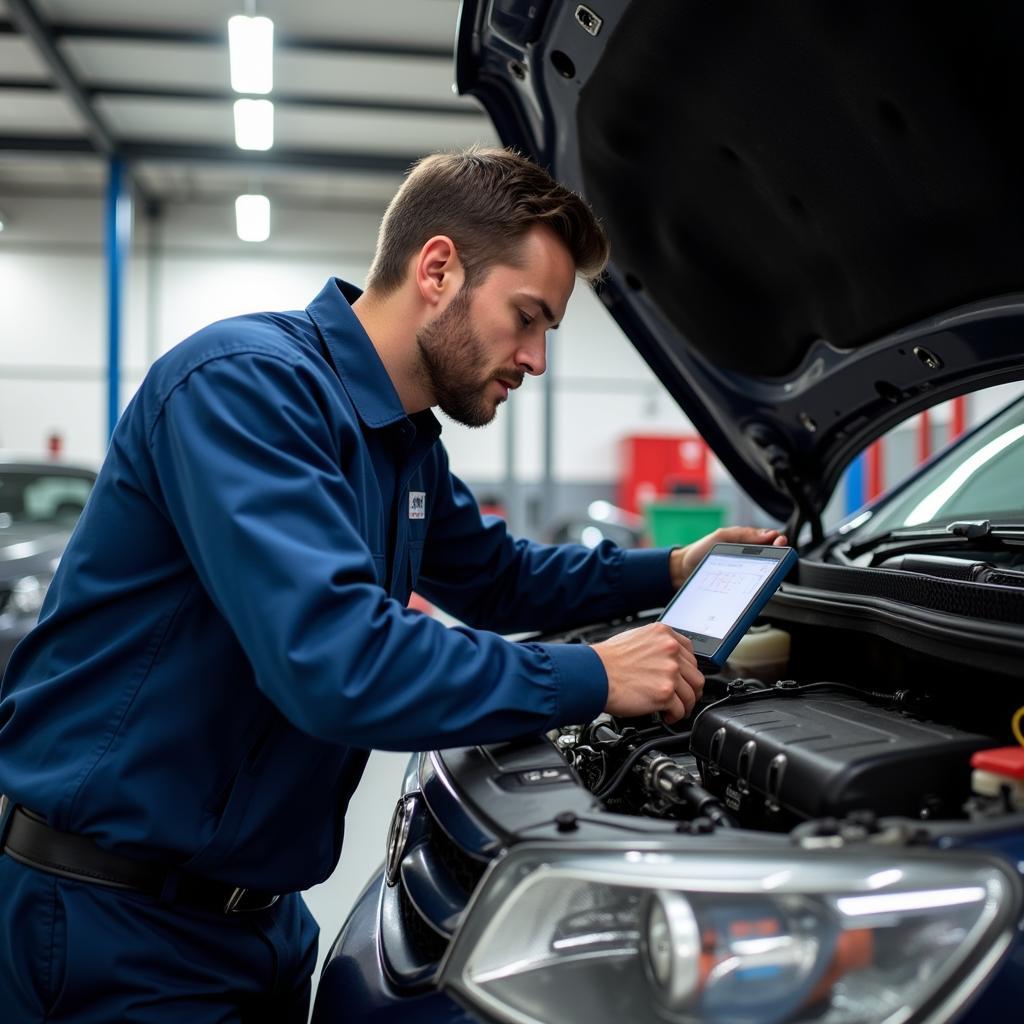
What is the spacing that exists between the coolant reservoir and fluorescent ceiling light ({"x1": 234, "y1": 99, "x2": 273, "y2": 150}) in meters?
6.79

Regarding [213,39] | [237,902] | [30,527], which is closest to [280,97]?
[213,39]

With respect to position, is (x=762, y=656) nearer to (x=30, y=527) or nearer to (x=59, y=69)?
(x=30, y=527)

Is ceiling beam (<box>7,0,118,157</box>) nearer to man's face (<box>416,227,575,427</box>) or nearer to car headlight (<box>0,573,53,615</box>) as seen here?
car headlight (<box>0,573,53,615</box>)

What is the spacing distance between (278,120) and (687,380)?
7124 millimetres

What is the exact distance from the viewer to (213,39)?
21.7 ft

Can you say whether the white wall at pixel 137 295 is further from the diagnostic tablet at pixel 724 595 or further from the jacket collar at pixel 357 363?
the jacket collar at pixel 357 363

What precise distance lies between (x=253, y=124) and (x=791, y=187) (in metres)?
7.02

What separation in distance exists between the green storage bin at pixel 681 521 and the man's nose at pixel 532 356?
25.7ft

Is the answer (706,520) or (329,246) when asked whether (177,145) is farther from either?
(706,520)

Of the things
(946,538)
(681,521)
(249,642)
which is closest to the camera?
(249,642)

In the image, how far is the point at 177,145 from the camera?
841 centimetres

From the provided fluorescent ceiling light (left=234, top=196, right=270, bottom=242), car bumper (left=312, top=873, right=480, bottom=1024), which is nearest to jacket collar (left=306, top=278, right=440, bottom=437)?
car bumper (left=312, top=873, right=480, bottom=1024)

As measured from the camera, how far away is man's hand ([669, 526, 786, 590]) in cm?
167

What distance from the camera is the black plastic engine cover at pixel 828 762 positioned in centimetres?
87
